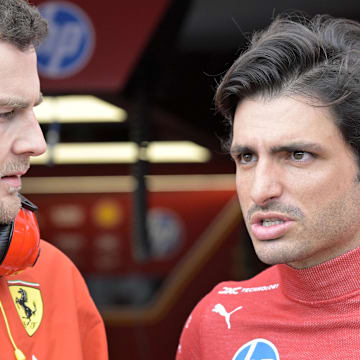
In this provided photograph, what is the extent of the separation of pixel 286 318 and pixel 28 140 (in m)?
0.69

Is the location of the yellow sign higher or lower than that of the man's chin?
lower

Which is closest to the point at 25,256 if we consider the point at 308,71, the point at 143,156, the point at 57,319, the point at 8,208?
the point at 8,208

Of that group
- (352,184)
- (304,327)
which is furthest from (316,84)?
(304,327)

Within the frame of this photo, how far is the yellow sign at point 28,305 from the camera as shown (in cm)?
173

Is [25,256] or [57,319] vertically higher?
[25,256]

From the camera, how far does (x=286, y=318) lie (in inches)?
71.1

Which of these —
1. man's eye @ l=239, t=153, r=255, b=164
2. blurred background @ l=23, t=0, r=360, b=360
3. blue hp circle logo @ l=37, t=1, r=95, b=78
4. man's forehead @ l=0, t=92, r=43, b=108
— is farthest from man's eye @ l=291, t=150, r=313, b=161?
blue hp circle logo @ l=37, t=1, r=95, b=78

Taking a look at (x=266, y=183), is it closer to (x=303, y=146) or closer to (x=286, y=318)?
(x=303, y=146)

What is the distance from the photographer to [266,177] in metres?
1.68

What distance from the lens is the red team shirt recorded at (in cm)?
170

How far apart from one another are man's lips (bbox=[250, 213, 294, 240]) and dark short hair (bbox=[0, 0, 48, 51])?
591 mm

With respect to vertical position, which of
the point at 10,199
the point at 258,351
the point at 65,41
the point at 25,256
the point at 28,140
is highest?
the point at 65,41

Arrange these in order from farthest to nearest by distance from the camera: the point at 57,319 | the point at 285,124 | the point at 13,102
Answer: the point at 57,319 < the point at 285,124 < the point at 13,102

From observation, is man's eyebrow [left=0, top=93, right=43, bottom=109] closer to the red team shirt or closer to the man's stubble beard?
the man's stubble beard
